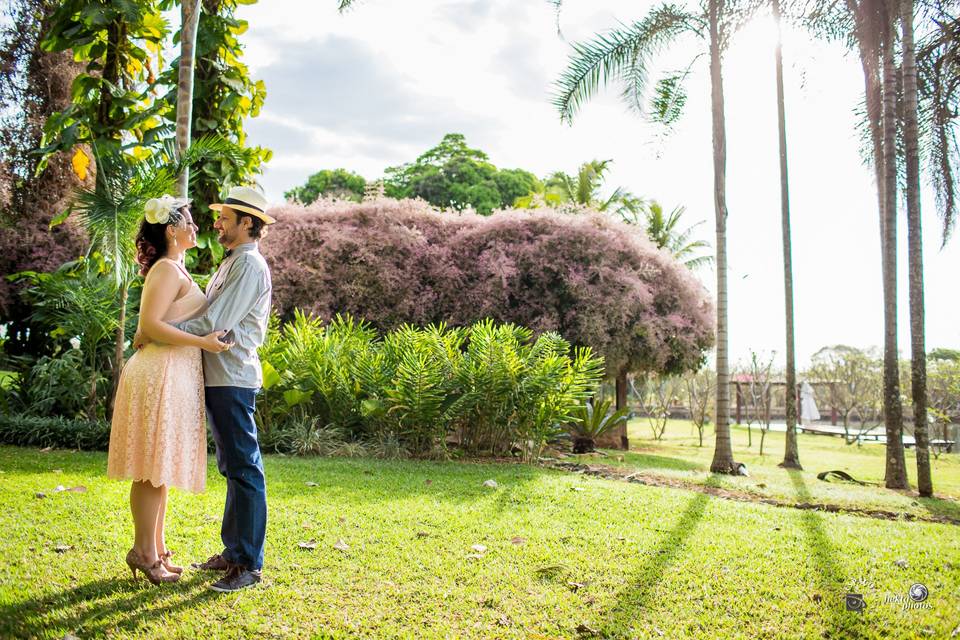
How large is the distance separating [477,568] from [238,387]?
1.74m

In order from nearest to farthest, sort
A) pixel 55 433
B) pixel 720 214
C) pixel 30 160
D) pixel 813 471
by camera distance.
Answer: pixel 55 433
pixel 720 214
pixel 813 471
pixel 30 160

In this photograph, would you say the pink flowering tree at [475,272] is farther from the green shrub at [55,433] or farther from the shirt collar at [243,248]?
the shirt collar at [243,248]

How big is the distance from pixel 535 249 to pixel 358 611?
11410mm

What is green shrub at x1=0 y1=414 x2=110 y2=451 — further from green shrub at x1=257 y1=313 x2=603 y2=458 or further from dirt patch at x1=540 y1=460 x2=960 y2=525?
dirt patch at x1=540 y1=460 x2=960 y2=525

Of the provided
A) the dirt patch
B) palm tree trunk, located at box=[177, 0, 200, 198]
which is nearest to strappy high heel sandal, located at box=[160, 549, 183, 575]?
palm tree trunk, located at box=[177, 0, 200, 198]

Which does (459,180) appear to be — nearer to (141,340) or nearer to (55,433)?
(55,433)

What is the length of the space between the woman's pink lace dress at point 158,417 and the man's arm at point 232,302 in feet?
0.46

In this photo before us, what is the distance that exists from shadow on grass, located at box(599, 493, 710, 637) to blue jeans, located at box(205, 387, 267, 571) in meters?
1.82

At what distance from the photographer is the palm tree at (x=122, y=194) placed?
7.93 metres

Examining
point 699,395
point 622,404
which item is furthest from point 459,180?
point 622,404

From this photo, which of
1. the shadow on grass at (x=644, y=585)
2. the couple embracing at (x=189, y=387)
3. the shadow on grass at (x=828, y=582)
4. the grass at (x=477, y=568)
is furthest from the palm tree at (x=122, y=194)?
the shadow on grass at (x=828, y=582)

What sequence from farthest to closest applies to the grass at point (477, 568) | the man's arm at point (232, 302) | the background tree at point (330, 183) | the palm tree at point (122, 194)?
the background tree at point (330, 183) < the palm tree at point (122, 194) < the man's arm at point (232, 302) < the grass at point (477, 568)

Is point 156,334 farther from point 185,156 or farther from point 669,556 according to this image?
point 185,156

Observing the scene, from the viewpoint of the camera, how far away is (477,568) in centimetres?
426
